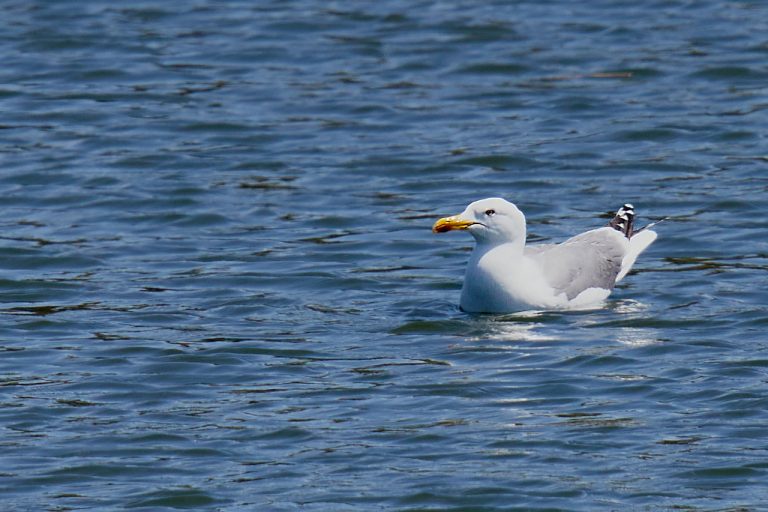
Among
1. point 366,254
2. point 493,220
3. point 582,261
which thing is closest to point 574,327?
point 582,261

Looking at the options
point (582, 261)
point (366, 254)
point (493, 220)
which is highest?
point (493, 220)

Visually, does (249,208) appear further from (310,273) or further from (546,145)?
(546,145)

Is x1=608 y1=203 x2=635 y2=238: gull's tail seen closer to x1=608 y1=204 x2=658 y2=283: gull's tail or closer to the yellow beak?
x1=608 y1=204 x2=658 y2=283: gull's tail

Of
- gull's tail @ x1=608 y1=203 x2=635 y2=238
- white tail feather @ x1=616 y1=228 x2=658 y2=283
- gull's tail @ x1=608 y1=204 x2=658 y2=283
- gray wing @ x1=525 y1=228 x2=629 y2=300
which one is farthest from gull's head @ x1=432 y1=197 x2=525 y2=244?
gull's tail @ x1=608 y1=203 x2=635 y2=238

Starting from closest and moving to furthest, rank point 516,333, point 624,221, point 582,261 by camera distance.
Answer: point 516,333
point 582,261
point 624,221

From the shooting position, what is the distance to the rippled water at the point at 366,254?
912 cm

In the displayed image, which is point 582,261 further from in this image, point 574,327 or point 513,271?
point 574,327

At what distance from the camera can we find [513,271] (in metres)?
12.0

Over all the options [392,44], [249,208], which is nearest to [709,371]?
[249,208]

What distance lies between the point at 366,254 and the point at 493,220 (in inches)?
78.3

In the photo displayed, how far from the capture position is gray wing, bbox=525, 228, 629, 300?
1212cm

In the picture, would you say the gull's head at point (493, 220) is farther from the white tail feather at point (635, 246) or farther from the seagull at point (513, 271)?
the white tail feather at point (635, 246)

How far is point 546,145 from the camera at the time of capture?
671 inches

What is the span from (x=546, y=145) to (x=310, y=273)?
14.6 feet
